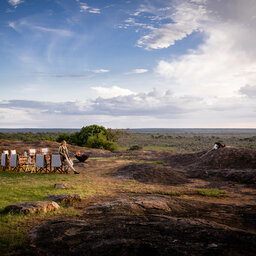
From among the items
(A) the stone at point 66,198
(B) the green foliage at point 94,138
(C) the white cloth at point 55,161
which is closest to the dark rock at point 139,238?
(A) the stone at point 66,198

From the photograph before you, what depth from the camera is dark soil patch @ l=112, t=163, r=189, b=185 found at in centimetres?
1398

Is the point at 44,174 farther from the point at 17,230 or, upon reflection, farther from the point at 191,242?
the point at 191,242

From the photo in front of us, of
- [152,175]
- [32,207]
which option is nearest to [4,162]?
[152,175]

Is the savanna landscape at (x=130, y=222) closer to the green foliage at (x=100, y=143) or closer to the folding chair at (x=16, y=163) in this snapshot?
the folding chair at (x=16, y=163)

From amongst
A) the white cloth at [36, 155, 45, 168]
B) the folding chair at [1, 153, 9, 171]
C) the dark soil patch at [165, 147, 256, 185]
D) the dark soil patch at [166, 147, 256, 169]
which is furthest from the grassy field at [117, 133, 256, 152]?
the folding chair at [1, 153, 9, 171]

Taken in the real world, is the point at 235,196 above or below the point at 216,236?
below

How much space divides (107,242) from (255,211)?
17.0ft

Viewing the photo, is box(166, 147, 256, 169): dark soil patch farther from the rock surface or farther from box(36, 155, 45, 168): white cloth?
the rock surface

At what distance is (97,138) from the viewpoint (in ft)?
125

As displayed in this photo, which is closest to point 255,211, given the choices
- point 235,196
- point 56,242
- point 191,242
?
point 235,196

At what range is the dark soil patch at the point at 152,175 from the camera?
1398 cm

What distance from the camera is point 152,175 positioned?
1458cm

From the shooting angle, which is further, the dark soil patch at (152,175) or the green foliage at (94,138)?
the green foliage at (94,138)

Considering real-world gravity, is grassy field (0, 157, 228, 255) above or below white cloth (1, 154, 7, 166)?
below
